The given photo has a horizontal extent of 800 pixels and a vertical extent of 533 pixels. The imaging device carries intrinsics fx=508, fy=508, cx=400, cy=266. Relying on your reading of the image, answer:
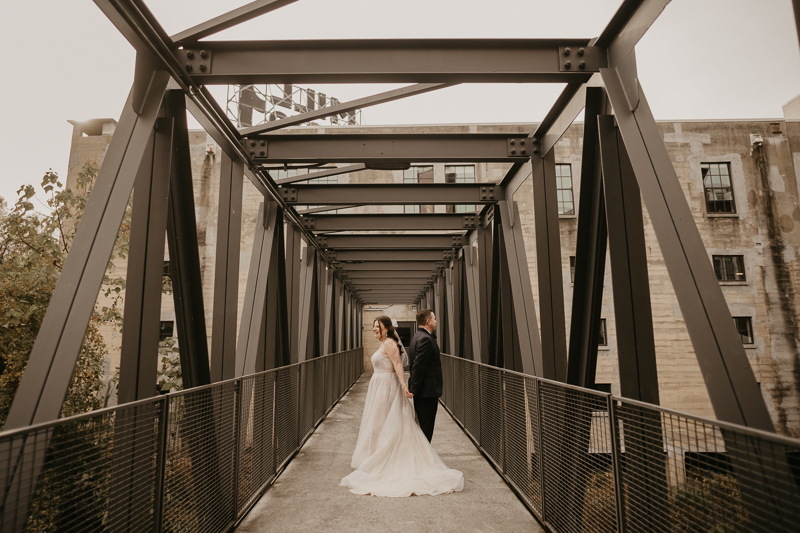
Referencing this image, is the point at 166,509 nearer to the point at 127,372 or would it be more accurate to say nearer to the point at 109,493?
the point at 109,493

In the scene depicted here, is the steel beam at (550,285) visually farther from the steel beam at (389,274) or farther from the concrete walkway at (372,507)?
the steel beam at (389,274)

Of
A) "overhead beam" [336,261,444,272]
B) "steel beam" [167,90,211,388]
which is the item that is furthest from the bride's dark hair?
"overhead beam" [336,261,444,272]

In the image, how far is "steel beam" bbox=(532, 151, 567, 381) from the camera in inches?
204

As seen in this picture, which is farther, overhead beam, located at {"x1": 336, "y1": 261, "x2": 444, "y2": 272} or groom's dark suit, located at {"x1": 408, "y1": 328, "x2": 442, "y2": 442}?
overhead beam, located at {"x1": 336, "y1": 261, "x2": 444, "y2": 272}

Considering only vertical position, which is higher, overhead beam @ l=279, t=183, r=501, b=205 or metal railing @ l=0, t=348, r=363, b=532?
overhead beam @ l=279, t=183, r=501, b=205

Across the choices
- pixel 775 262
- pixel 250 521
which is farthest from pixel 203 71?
pixel 775 262

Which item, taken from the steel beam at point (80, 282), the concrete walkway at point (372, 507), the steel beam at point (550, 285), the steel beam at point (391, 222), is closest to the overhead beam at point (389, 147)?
the steel beam at point (550, 285)

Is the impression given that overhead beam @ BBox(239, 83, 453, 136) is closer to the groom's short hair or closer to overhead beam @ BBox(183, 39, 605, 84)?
overhead beam @ BBox(183, 39, 605, 84)

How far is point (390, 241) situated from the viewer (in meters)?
11.8

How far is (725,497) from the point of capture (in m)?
1.86

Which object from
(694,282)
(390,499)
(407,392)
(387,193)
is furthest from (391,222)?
(694,282)

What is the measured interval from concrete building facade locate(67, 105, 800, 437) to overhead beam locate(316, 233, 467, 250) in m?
8.64

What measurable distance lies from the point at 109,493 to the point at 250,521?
2000 millimetres

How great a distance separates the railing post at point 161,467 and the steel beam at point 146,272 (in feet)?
1.01
